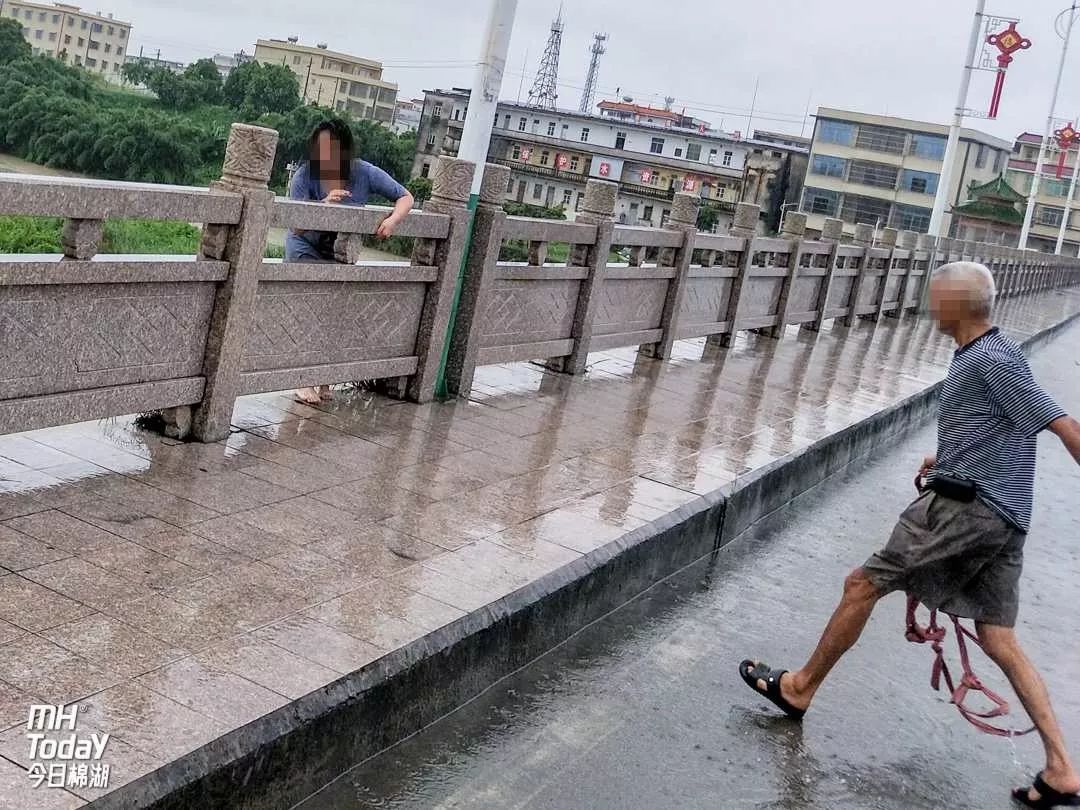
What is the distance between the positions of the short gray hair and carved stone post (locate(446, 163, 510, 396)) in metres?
4.08

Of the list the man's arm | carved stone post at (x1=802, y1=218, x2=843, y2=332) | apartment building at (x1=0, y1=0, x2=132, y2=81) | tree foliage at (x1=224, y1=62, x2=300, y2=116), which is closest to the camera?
the man's arm

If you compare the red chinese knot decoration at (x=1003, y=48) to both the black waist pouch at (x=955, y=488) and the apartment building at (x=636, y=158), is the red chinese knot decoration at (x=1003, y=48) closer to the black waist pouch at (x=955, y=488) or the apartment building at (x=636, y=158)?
the apartment building at (x=636, y=158)

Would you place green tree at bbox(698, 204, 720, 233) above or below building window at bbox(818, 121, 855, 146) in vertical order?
below

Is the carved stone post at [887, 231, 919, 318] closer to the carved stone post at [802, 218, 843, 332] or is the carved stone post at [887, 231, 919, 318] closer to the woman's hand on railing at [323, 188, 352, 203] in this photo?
the carved stone post at [802, 218, 843, 332]

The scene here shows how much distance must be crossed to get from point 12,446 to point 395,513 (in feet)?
5.40

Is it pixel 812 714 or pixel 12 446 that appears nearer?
pixel 812 714

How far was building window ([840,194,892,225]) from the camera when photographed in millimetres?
91500

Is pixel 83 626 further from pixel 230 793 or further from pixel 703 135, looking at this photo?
pixel 703 135

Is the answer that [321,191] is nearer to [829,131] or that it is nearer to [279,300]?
[279,300]

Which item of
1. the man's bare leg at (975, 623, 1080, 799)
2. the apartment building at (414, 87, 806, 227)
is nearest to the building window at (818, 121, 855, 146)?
the apartment building at (414, 87, 806, 227)

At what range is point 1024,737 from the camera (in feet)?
17.7

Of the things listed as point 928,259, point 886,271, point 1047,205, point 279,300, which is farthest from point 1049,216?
point 279,300

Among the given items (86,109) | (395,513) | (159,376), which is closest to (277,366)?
(159,376)

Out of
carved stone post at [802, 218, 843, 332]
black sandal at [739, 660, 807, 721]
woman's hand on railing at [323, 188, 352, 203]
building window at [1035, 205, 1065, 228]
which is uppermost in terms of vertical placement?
building window at [1035, 205, 1065, 228]
